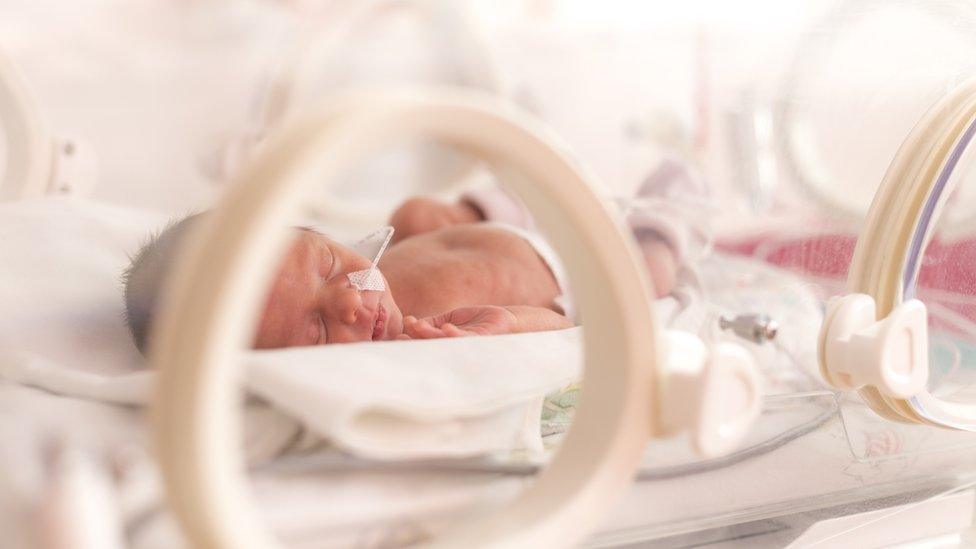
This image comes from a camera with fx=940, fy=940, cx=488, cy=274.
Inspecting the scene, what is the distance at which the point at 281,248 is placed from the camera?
437mm

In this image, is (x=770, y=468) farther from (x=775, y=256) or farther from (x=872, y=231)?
(x=775, y=256)

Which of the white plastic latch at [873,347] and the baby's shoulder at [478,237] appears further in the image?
the baby's shoulder at [478,237]

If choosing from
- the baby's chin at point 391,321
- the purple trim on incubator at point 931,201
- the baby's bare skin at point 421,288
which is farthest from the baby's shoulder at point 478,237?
the purple trim on incubator at point 931,201

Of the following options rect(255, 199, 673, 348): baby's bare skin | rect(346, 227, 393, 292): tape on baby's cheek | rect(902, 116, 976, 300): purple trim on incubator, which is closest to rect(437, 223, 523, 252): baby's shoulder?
rect(255, 199, 673, 348): baby's bare skin

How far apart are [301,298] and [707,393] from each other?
37 centimetres

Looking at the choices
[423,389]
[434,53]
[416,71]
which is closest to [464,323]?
[423,389]

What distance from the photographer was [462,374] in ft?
1.93

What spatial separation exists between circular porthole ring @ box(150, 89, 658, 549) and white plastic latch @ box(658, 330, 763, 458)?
0.04 feet

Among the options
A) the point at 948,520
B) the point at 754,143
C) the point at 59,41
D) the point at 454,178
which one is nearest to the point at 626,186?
the point at 454,178

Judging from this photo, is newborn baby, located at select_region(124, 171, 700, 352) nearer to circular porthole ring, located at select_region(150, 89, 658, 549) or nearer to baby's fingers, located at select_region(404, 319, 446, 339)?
baby's fingers, located at select_region(404, 319, 446, 339)

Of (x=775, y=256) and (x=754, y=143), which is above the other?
(x=754, y=143)

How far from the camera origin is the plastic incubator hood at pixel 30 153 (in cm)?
102

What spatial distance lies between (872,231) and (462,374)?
1.18 ft

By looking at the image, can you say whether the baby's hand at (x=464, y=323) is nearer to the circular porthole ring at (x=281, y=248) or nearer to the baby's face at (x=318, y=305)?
the baby's face at (x=318, y=305)
